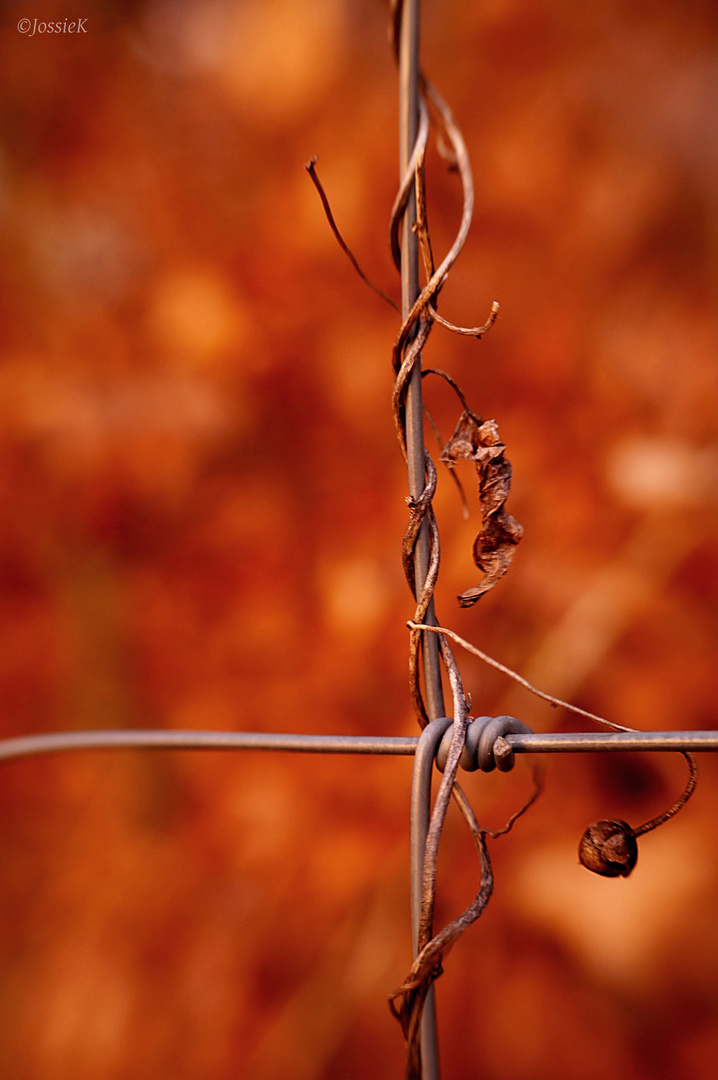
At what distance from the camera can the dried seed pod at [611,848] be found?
0.11 meters

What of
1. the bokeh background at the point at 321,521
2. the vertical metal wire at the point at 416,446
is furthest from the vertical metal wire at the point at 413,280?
the bokeh background at the point at 321,521

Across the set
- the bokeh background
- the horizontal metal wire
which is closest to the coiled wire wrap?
the horizontal metal wire

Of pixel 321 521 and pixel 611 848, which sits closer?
pixel 611 848

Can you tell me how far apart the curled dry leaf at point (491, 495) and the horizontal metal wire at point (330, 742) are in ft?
0.09

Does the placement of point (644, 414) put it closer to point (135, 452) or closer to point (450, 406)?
point (450, 406)

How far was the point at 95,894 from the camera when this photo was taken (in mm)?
346

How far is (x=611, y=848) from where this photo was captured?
0.36 ft

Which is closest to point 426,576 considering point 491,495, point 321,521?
point 491,495

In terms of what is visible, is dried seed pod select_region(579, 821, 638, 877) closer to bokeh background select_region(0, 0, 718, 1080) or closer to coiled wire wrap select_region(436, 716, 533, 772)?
coiled wire wrap select_region(436, 716, 533, 772)

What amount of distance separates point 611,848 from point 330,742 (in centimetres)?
5

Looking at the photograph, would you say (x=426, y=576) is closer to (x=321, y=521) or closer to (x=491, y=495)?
(x=491, y=495)

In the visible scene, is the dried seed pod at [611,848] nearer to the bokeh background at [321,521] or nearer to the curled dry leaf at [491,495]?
the curled dry leaf at [491,495]

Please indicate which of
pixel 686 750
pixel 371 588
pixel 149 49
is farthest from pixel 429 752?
pixel 149 49

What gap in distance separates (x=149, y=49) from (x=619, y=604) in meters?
0.37
